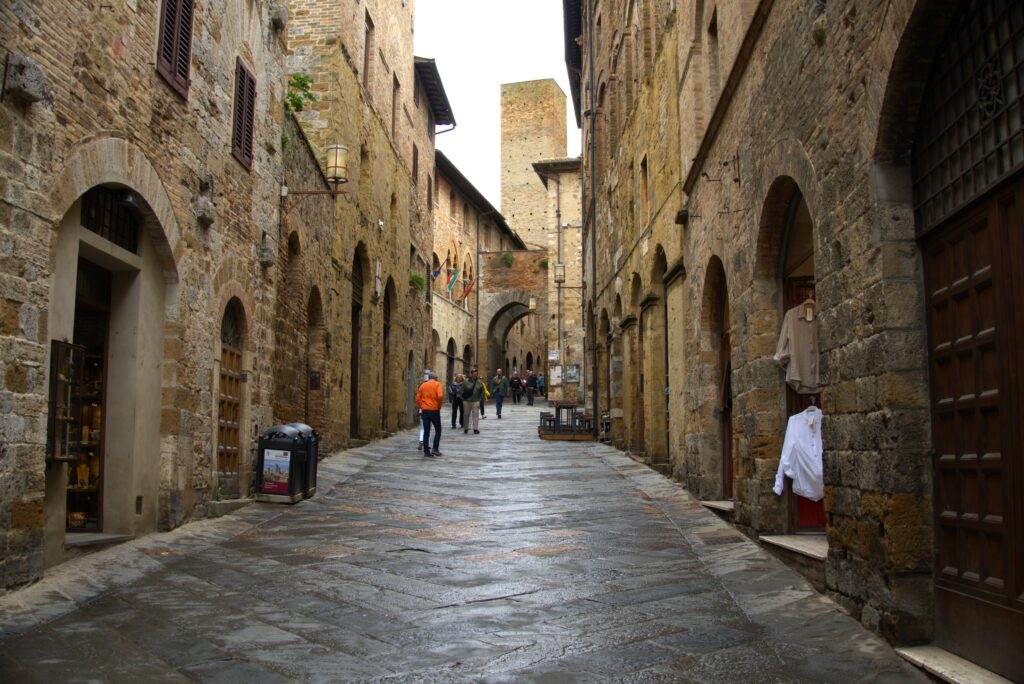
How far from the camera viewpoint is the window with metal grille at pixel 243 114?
9820 millimetres

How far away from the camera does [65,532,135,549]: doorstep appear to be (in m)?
6.61

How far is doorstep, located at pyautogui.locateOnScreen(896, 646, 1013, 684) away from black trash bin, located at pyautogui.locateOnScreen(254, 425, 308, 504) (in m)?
7.10

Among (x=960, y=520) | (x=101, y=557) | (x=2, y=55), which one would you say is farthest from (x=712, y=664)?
(x=2, y=55)

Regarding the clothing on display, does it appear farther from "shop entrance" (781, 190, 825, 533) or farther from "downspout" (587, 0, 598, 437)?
"downspout" (587, 0, 598, 437)

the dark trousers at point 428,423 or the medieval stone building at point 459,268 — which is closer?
the dark trousers at point 428,423

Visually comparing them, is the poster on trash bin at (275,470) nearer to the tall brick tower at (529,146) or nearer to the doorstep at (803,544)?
the doorstep at (803,544)

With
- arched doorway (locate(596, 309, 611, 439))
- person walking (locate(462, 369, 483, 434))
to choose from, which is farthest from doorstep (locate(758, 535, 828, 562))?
person walking (locate(462, 369, 483, 434))

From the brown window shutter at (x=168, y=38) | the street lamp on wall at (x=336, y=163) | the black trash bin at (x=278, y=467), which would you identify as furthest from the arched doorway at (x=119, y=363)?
the street lamp on wall at (x=336, y=163)

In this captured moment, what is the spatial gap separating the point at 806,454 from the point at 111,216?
568 centimetres

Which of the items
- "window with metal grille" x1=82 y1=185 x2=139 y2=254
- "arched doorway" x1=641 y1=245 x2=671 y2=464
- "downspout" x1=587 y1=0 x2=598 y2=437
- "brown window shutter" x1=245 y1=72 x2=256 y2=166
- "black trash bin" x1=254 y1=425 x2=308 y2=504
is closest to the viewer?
"window with metal grille" x1=82 y1=185 x2=139 y2=254

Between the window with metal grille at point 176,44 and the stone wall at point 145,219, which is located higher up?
the window with metal grille at point 176,44

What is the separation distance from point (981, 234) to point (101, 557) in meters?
6.01

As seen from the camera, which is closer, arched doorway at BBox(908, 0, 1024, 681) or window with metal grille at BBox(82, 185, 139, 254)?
arched doorway at BBox(908, 0, 1024, 681)

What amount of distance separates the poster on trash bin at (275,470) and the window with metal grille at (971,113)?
24.2ft
